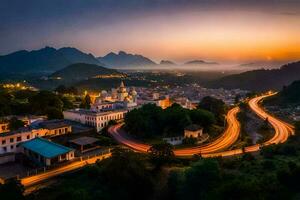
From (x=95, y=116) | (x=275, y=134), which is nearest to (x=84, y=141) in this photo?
(x=95, y=116)

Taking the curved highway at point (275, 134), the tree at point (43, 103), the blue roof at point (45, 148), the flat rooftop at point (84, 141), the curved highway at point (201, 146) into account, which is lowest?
the curved highway at point (201, 146)

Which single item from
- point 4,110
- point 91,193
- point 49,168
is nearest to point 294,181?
point 91,193

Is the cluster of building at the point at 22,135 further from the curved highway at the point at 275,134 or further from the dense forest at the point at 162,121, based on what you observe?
the curved highway at the point at 275,134

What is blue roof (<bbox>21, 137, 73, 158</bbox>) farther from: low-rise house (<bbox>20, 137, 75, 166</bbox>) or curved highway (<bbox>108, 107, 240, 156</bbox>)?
curved highway (<bbox>108, 107, 240, 156</bbox>)

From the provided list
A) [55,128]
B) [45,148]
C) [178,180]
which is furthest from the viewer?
[55,128]

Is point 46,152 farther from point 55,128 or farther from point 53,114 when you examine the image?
point 53,114

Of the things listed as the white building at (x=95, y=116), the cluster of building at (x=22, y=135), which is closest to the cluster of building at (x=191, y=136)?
the white building at (x=95, y=116)
